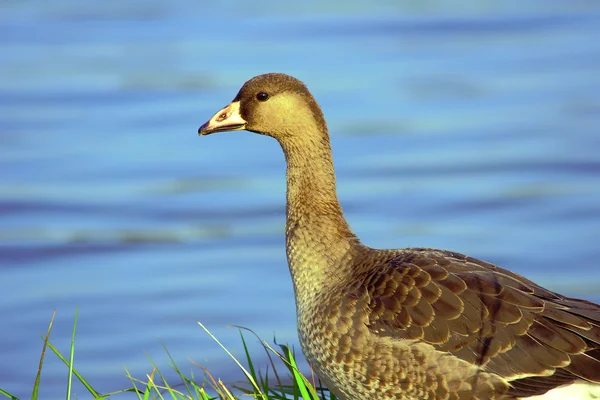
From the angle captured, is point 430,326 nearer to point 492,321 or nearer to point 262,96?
point 492,321

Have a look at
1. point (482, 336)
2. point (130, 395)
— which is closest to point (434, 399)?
point (482, 336)

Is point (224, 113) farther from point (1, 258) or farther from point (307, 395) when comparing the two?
point (1, 258)

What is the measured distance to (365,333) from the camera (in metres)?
6.62

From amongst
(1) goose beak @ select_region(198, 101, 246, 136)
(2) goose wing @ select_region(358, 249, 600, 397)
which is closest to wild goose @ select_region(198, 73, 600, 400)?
(2) goose wing @ select_region(358, 249, 600, 397)

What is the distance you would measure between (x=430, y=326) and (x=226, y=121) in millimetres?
1922

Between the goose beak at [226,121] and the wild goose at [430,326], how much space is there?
0.90 metres

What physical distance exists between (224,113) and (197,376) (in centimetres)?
314

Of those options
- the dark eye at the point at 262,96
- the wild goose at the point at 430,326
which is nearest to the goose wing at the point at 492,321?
the wild goose at the point at 430,326

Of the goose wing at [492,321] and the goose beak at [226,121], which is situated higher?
the goose beak at [226,121]

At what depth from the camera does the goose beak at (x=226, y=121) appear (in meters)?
7.59

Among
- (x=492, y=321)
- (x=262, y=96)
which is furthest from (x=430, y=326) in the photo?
(x=262, y=96)

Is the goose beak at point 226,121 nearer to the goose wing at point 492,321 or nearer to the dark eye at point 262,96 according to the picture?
the dark eye at point 262,96

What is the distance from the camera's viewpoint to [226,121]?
761 cm

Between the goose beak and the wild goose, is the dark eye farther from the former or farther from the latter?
the wild goose
